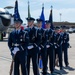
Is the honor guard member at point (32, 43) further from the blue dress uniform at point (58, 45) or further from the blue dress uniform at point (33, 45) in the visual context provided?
the blue dress uniform at point (58, 45)

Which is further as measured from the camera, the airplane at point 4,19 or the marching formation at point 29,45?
the airplane at point 4,19

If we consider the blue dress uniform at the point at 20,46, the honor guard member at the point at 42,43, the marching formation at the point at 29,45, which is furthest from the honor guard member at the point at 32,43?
the blue dress uniform at the point at 20,46

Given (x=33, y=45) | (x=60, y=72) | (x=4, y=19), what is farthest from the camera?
(x=4, y=19)

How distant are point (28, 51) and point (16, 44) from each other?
0.69m

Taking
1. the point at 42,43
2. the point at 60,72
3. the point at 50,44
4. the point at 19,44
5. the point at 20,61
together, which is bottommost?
the point at 60,72

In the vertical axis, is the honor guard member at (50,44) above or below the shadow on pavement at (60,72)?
above

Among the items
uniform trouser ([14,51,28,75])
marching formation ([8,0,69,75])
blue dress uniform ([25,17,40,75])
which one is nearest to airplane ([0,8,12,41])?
marching formation ([8,0,69,75])

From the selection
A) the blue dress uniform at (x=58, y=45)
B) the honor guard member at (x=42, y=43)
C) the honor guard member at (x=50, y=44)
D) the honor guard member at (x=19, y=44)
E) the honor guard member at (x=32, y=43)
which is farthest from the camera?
the blue dress uniform at (x=58, y=45)

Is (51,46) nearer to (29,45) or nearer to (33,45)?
(33,45)

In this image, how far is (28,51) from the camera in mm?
8883

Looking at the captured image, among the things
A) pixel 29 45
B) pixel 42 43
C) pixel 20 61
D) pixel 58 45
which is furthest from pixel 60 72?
pixel 20 61

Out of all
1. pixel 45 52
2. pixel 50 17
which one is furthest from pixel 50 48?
pixel 50 17

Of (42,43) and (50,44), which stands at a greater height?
(42,43)

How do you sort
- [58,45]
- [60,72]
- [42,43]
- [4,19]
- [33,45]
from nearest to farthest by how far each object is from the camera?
[33,45] < [42,43] < [60,72] < [58,45] < [4,19]
